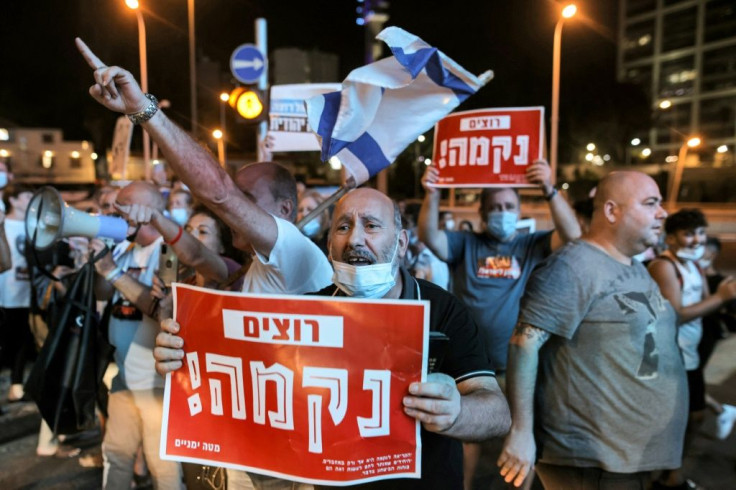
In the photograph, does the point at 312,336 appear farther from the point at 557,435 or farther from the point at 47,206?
the point at 47,206

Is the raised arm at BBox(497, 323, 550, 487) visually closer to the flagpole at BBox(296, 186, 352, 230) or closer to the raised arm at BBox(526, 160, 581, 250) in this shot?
the flagpole at BBox(296, 186, 352, 230)

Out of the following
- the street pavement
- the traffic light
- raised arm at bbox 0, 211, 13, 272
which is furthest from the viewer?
the traffic light

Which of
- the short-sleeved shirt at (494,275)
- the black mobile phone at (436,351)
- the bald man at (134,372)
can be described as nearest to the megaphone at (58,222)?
the bald man at (134,372)

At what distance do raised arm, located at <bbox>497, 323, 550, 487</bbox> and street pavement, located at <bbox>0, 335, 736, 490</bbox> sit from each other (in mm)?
1806

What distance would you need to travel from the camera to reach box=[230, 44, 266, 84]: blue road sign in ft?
19.9

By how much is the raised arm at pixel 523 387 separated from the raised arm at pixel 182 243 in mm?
1592

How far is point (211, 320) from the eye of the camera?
69.7 inches

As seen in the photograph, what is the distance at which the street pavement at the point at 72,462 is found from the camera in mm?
4129

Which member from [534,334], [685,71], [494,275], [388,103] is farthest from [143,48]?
[685,71]

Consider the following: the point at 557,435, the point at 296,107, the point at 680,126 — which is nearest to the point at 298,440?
the point at 557,435

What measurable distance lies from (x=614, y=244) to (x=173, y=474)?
9.22ft

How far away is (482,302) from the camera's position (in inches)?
159

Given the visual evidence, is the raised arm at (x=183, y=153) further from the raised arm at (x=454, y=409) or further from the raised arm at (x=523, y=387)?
the raised arm at (x=523, y=387)

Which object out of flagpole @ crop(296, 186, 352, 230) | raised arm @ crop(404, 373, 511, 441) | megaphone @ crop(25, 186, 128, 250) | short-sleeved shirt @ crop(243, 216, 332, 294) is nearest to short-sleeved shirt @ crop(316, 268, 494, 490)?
raised arm @ crop(404, 373, 511, 441)
